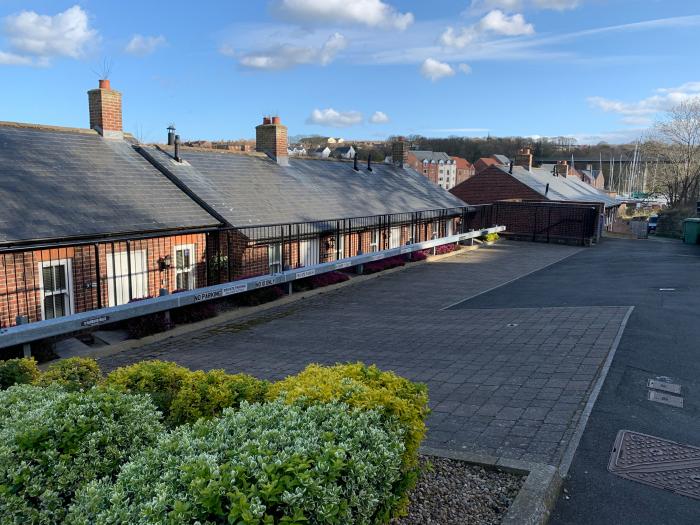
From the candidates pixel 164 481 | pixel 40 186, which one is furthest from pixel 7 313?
pixel 164 481

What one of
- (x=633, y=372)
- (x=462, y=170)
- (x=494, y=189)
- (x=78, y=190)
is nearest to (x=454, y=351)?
(x=633, y=372)

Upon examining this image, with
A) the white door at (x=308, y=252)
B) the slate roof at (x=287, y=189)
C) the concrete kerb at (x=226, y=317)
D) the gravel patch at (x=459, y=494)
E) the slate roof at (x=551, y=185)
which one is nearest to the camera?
the gravel patch at (x=459, y=494)

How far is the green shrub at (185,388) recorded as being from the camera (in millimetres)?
4887

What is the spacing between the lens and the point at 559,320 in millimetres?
11867

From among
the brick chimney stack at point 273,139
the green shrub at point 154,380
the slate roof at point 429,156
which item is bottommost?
the green shrub at point 154,380

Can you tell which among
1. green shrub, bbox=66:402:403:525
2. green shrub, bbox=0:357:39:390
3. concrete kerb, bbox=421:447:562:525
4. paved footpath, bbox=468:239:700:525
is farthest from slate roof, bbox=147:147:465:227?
green shrub, bbox=66:402:403:525

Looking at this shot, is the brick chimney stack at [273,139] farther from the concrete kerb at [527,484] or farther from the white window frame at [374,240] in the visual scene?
the concrete kerb at [527,484]

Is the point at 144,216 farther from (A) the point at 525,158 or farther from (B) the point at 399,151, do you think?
(A) the point at 525,158

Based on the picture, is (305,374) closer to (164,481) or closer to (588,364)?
(164,481)

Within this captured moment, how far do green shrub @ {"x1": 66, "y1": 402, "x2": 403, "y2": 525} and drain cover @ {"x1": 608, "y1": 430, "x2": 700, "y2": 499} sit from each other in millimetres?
2741

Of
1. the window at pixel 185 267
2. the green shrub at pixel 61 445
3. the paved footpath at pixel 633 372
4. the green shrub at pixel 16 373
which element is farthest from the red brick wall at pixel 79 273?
the paved footpath at pixel 633 372

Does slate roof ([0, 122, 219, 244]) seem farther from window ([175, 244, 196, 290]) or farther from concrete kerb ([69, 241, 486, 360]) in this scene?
concrete kerb ([69, 241, 486, 360])

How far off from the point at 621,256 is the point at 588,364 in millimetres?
19812

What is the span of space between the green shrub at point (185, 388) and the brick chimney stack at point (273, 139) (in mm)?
18360
